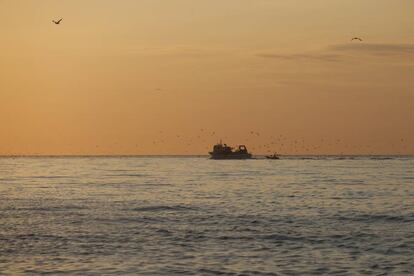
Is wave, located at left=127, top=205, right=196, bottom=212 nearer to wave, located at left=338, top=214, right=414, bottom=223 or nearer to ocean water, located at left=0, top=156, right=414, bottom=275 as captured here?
ocean water, located at left=0, top=156, right=414, bottom=275

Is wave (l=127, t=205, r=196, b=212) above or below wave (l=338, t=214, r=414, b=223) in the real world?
above

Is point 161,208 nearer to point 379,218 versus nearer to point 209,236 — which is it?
point 379,218

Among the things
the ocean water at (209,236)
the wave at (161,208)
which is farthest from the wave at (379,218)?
the wave at (161,208)

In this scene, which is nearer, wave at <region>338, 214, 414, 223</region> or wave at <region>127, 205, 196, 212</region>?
wave at <region>338, 214, 414, 223</region>

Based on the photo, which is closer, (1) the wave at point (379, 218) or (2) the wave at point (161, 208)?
(1) the wave at point (379, 218)

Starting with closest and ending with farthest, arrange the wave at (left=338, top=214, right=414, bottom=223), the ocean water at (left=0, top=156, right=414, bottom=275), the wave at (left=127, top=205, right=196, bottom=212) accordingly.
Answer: the ocean water at (left=0, top=156, right=414, bottom=275) < the wave at (left=338, top=214, right=414, bottom=223) < the wave at (left=127, top=205, right=196, bottom=212)

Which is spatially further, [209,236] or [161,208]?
[161,208]

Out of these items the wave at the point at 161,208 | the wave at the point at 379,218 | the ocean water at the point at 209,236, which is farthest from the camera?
the wave at the point at 161,208

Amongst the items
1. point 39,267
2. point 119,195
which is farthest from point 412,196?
point 39,267

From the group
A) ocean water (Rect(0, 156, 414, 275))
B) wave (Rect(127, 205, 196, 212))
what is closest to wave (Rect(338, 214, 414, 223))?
ocean water (Rect(0, 156, 414, 275))

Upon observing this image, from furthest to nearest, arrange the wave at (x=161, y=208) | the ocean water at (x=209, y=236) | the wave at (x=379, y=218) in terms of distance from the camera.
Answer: the wave at (x=161, y=208) → the wave at (x=379, y=218) → the ocean water at (x=209, y=236)

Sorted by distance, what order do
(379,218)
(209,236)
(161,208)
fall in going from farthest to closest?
(161,208), (379,218), (209,236)

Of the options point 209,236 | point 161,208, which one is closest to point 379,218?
point 209,236

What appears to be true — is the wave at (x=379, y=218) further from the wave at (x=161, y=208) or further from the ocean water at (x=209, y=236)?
the wave at (x=161, y=208)
